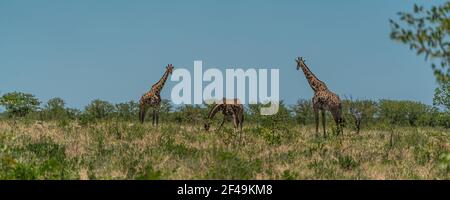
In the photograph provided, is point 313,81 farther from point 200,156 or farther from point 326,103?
point 200,156

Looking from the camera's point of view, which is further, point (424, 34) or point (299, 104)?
point (299, 104)

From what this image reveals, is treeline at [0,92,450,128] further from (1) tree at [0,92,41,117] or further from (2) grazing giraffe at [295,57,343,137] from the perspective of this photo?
(2) grazing giraffe at [295,57,343,137]

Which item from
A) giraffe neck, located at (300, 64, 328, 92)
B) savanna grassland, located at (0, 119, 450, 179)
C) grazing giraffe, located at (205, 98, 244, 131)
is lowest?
savanna grassland, located at (0, 119, 450, 179)

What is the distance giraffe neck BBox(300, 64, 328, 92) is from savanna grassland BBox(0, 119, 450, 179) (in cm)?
531

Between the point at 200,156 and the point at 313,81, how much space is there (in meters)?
12.8

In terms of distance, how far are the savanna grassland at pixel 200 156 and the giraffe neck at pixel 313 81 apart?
531 centimetres

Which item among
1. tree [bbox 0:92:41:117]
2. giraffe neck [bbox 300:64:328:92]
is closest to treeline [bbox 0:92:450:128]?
tree [bbox 0:92:41:117]

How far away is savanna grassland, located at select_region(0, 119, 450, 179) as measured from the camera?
40.5ft

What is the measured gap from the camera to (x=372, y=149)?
59.5ft

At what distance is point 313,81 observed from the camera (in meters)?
26.7

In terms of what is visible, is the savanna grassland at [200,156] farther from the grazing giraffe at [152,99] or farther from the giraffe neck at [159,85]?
the giraffe neck at [159,85]

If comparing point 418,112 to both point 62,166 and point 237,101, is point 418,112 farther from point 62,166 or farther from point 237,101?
point 62,166

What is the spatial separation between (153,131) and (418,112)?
155 feet
